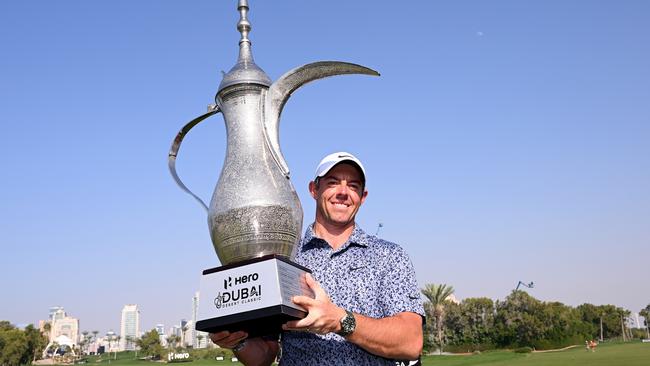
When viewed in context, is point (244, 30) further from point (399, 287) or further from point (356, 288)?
point (399, 287)

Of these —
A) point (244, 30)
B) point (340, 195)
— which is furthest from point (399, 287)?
point (244, 30)

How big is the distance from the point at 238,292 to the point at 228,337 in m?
0.37

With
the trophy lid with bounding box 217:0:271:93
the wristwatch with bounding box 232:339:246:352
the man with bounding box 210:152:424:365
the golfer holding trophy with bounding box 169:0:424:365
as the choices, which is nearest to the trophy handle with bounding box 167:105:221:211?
the golfer holding trophy with bounding box 169:0:424:365

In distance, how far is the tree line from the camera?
245 feet

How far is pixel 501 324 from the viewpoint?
76625mm

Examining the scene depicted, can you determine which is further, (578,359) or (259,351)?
(578,359)

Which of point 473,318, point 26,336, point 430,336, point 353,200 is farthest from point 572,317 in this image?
point 353,200

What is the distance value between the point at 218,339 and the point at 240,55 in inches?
65.7

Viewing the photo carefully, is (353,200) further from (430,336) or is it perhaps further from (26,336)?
(26,336)

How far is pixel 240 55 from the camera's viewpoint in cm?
Answer: 347

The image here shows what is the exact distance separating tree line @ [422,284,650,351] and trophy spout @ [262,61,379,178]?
70209 mm

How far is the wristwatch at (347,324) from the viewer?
105 inches

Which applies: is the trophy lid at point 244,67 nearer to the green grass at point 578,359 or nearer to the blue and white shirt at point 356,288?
the blue and white shirt at point 356,288

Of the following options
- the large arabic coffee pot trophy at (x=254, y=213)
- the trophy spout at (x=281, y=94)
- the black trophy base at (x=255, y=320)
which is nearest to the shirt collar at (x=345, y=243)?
the large arabic coffee pot trophy at (x=254, y=213)
